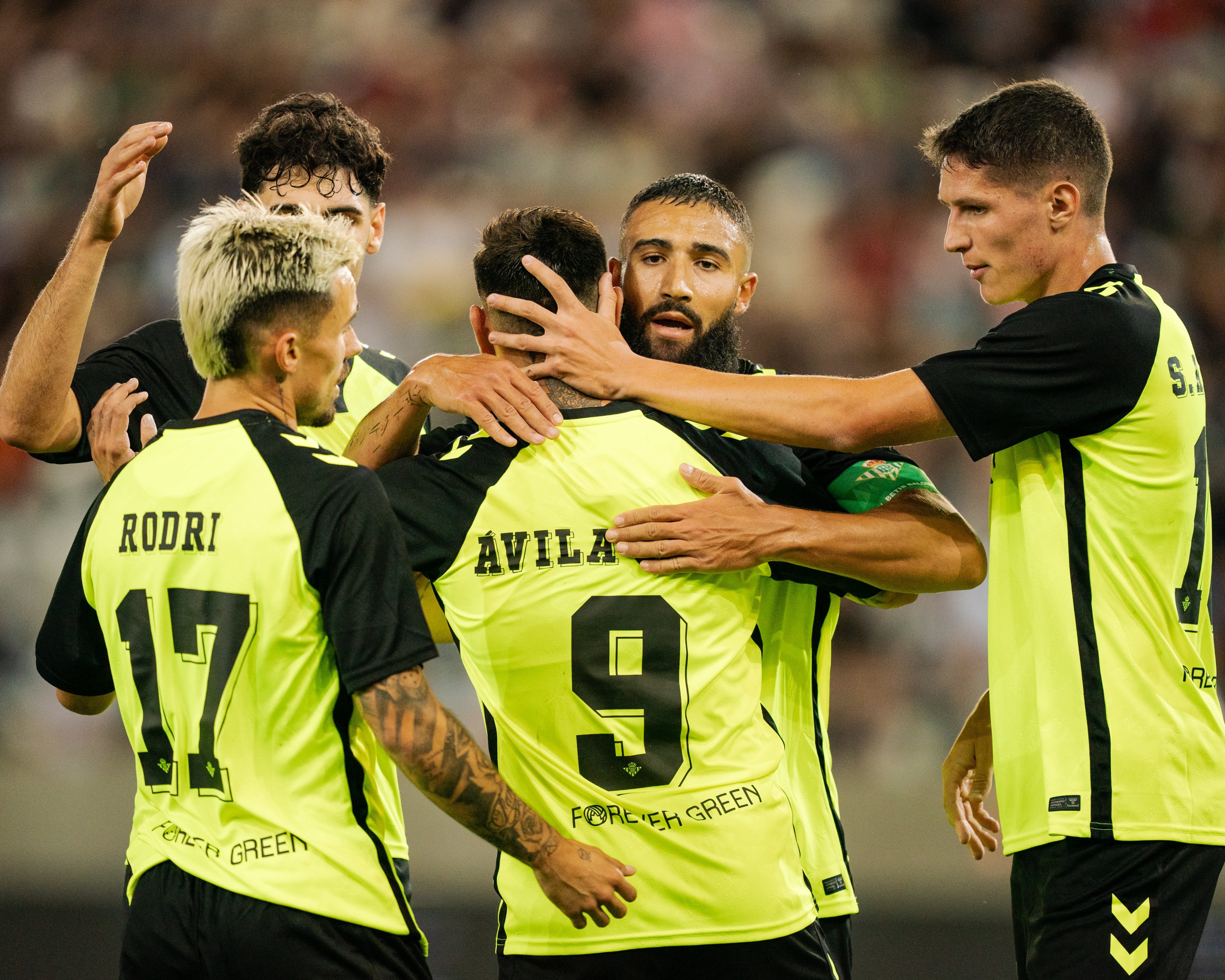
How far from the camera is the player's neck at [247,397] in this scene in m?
2.42

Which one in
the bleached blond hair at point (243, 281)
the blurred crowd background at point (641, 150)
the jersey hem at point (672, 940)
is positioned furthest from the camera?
the blurred crowd background at point (641, 150)

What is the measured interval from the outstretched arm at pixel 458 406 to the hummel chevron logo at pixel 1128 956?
1654 mm

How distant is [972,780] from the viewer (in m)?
3.49

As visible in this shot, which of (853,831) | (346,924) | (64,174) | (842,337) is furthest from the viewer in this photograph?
(64,174)

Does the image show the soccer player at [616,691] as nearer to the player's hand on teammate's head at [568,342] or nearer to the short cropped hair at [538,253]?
the player's hand on teammate's head at [568,342]

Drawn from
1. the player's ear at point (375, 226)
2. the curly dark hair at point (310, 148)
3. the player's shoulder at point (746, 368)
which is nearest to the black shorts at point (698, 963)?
the player's shoulder at point (746, 368)

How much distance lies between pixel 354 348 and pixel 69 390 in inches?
37.6

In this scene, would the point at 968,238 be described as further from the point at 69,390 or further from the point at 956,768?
the point at 69,390

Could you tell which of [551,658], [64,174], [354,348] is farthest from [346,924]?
[64,174]

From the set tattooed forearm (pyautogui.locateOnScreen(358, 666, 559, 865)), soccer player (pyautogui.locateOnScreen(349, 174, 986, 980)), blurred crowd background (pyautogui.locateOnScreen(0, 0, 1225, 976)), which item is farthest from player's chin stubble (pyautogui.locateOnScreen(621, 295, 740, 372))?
blurred crowd background (pyautogui.locateOnScreen(0, 0, 1225, 976))

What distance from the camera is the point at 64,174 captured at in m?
9.37

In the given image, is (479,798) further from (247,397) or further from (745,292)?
(745,292)

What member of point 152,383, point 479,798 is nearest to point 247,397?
point 479,798

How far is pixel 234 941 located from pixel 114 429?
1413 mm
